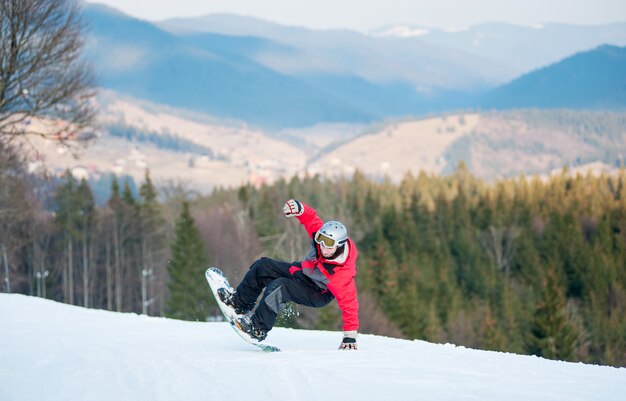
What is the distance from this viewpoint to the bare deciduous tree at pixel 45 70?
22.2 meters

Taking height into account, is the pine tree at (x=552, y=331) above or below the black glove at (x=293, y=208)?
below

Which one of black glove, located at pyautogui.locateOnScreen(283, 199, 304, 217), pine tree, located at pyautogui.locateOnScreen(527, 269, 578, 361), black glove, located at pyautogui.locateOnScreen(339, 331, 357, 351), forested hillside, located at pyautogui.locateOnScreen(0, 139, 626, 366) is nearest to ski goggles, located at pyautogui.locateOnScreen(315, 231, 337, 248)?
black glove, located at pyautogui.locateOnScreen(283, 199, 304, 217)

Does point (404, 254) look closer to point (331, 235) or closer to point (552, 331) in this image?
point (552, 331)

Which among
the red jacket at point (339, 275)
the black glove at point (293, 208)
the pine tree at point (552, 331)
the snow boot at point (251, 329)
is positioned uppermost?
the black glove at point (293, 208)

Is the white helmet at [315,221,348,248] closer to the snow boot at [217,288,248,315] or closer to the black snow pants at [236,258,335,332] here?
the black snow pants at [236,258,335,332]

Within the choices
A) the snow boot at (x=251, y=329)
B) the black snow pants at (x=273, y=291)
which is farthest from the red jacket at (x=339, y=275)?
the snow boot at (x=251, y=329)

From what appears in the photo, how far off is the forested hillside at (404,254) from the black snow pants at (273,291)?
1834 centimetres

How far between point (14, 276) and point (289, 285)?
4983 centimetres

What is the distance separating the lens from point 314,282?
9258 millimetres

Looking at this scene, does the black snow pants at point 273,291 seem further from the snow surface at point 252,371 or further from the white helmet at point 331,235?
the white helmet at point 331,235

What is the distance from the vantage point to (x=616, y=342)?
167 ft

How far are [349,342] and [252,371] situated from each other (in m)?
2.05

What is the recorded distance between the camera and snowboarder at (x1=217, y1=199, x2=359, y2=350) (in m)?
→ 9.00

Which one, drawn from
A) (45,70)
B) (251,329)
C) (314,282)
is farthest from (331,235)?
(45,70)
